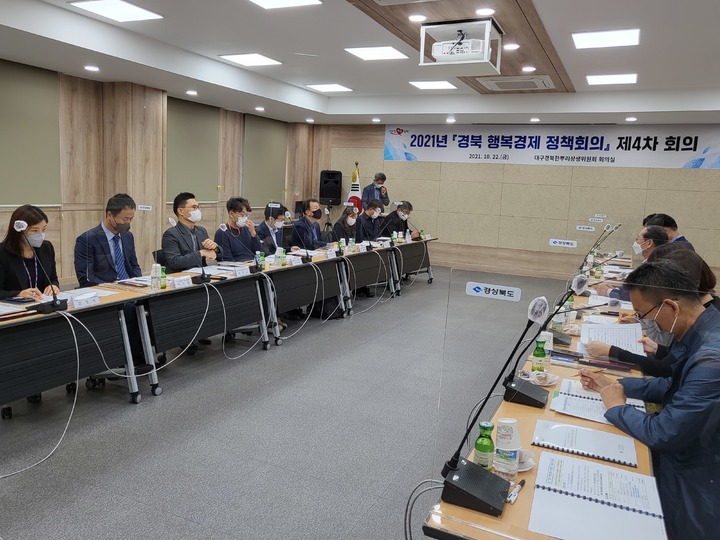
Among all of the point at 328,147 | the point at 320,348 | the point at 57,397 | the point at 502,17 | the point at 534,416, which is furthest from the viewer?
the point at 328,147

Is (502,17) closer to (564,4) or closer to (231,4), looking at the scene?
(564,4)

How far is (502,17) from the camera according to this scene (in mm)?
4066

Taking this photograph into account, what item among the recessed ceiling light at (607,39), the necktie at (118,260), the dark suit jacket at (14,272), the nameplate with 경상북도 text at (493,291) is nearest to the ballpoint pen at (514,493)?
the nameplate with 경상북도 text at (493,291)

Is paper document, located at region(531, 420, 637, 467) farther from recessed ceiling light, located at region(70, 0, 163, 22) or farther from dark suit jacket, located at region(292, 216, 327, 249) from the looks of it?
dark suit jacket, located at region(292, 216, 327, 249)

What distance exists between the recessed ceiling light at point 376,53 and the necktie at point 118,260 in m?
3.03

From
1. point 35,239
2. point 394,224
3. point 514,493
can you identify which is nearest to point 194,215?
point 35,239

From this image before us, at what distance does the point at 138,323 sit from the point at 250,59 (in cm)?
382

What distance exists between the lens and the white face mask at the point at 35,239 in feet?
10.4

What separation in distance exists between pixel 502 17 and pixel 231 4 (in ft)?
6.94

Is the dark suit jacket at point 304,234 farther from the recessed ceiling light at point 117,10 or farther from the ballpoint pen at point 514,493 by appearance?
the ballpoint pen at point 514,493

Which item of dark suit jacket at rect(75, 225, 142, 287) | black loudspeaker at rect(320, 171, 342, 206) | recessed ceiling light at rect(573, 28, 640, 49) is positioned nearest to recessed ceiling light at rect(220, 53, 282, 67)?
dark suit jacket at rect(75, 225, 142, 287)

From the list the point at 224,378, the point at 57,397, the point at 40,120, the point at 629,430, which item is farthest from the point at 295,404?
the point at 40,120

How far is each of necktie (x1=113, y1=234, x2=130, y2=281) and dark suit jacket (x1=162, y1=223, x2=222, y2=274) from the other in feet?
1.23

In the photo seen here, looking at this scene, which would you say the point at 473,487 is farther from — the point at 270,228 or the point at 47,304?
the point at 270,228
